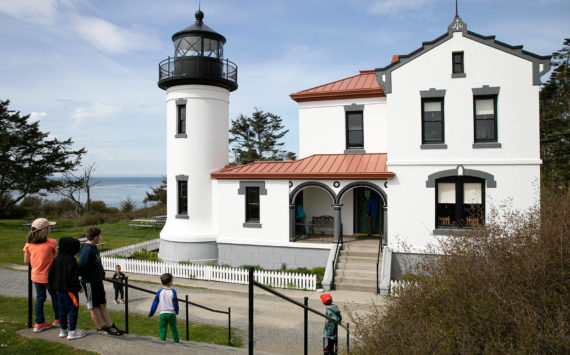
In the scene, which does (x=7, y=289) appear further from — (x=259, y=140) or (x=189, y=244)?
(x=259, y=140)

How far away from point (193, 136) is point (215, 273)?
6422 millimetres

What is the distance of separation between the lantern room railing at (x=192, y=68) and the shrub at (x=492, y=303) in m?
14.4

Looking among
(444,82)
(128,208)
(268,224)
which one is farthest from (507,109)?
(128,208)

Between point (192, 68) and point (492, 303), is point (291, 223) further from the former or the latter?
point (492, 303)

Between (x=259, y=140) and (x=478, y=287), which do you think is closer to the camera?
(x=478, y=287)

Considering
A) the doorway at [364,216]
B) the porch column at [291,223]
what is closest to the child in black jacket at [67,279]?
the porch column at [291,223]

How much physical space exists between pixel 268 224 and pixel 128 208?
3072 cm

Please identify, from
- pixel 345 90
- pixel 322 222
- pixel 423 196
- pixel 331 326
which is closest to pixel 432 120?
pixel 423 196

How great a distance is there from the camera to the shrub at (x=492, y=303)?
14.5 feet

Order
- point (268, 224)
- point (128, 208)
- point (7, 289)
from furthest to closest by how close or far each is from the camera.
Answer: point (128, 208) → point (268, 224) → point (7, 289)

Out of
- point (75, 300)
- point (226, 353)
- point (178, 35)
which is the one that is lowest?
point (226, 353)

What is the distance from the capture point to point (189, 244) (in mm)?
17359

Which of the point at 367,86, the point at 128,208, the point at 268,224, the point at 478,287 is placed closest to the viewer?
the point at 478,287

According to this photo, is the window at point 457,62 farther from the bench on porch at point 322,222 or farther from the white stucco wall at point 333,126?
the bench on porch at point 322,222
